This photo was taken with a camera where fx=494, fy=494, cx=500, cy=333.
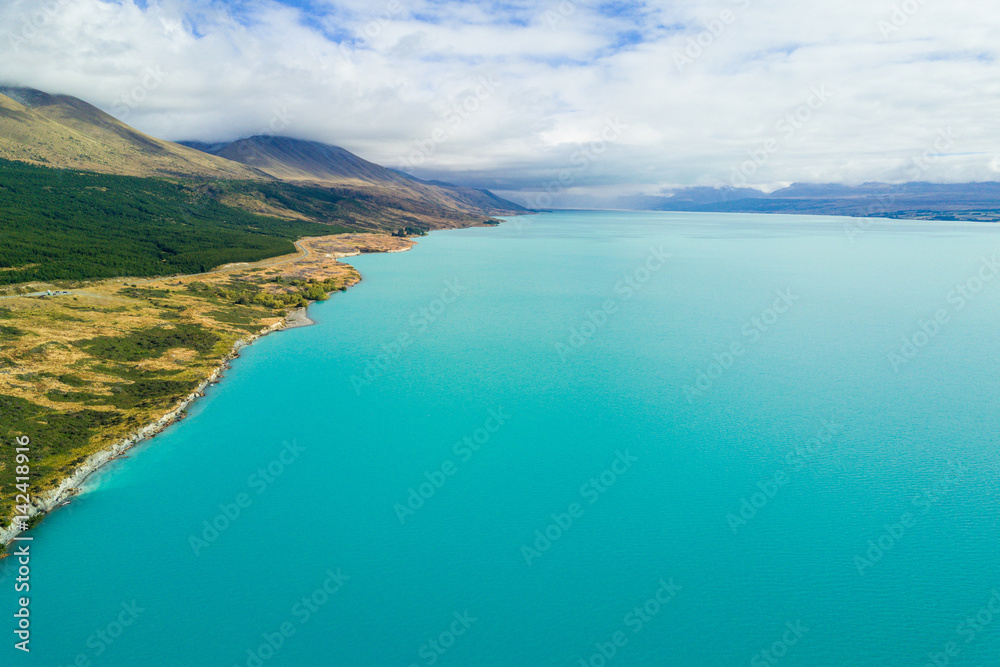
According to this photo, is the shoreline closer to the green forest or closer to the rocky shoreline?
the rocky shoreline

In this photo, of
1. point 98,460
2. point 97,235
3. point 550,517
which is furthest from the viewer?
point 97,235

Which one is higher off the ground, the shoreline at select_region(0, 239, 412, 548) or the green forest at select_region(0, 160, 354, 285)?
the green forest at select_region(0, 160, 354, 285)

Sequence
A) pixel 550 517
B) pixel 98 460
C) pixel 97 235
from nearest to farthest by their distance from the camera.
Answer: pixel 550 517, pixel 98 460, pixel 97 235

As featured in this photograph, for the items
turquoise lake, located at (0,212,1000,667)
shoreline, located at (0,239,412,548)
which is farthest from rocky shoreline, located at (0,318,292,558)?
turquoise lake, located at (0,212,1000,667)

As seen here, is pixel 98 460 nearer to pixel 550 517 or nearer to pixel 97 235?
pixel 550 517

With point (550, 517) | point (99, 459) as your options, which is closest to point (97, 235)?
point (99, 459)

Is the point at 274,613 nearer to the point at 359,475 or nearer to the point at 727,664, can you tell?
the point at 359,475

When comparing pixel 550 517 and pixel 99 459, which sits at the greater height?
pixel 99 459

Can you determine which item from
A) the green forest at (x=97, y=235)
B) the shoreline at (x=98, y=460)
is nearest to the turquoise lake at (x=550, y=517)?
the shoreline at (x=98, y=460)
